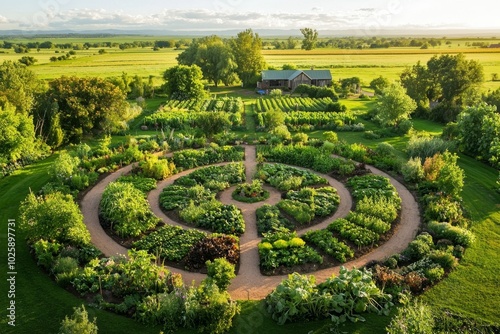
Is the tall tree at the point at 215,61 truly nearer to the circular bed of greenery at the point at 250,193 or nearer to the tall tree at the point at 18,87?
the tall tree at the point at 18,87

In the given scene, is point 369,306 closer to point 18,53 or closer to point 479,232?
point 479,232

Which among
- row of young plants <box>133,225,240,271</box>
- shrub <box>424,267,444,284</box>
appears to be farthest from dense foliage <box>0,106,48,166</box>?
shrub <box>424,267,444,284</box>

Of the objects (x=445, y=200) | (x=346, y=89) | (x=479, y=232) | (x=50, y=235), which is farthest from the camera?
(x=346, y=89)

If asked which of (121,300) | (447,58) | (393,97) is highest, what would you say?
(447,58)

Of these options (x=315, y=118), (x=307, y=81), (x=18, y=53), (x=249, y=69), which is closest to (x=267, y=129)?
(x=315, y=118)

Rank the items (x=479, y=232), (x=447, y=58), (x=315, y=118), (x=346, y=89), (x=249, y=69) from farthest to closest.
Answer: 1. (x=249, y=69)
2. (x=346, y=89)
3. (x=447, y=58)
4. (x=315, y=118)
5. (x=479, y=232)

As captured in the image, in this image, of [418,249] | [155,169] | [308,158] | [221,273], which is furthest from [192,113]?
[418,249]

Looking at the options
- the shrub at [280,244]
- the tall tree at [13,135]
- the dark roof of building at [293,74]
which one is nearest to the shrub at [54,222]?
the shrub at [280,244]
